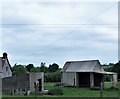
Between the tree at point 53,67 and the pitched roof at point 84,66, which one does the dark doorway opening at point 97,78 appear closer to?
the pitched roof at point 84,66

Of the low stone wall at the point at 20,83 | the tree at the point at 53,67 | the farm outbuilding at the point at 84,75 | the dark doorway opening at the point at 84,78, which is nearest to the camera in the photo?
the low stone wall at the point at 20,83

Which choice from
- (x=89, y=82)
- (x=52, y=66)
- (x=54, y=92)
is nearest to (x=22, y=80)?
(x=54, y=92)

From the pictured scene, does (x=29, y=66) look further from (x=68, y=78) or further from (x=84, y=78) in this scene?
(x=84, y=78)

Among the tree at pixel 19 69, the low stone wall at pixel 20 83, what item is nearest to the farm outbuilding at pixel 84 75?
the tree at pixel 19 69

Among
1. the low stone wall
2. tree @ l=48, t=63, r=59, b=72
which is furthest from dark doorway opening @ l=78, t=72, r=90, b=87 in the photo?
the low stone wall

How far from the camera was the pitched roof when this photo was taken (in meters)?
37.5

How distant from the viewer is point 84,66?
39.0m

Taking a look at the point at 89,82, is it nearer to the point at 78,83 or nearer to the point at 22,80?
the point at 78,83

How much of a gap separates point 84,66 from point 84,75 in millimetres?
1117

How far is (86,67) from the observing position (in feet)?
126

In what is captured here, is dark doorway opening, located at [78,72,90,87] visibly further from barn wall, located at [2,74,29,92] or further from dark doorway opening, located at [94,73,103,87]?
barn wall, located at [2,74,29,92]

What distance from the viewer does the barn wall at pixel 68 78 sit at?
3778 cm

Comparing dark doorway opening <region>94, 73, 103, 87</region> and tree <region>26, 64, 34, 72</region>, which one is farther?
dark doorway opening <region>94, 73, 103, 87</region>

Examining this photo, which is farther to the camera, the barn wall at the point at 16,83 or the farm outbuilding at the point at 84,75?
the farm outbuilding at the point at 84,75
